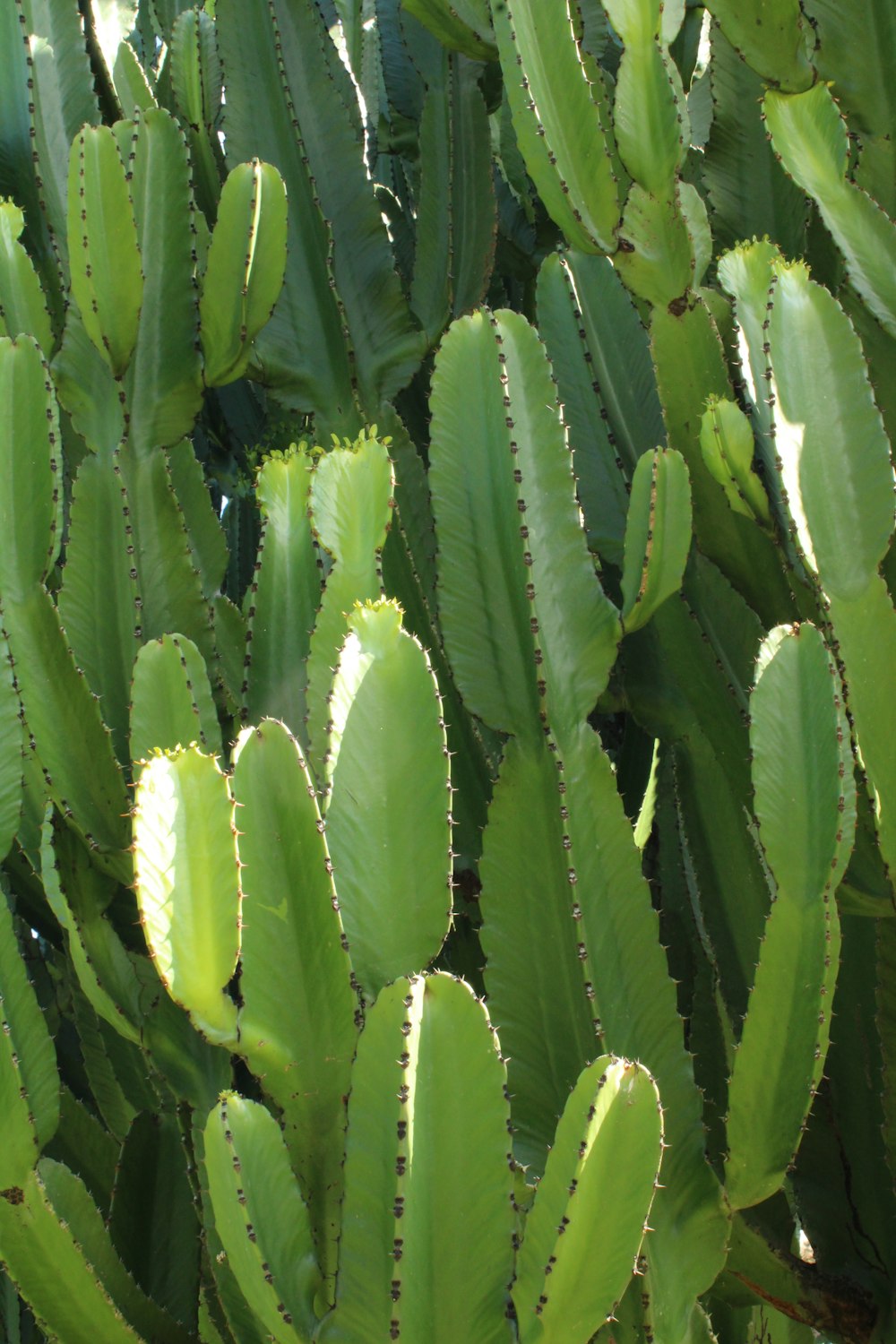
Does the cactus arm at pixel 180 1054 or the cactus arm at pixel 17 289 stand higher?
the cactus arm at pixel 17 289

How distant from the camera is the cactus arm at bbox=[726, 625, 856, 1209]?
120 cm

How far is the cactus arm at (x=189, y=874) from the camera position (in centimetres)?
103

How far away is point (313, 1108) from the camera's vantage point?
115 cm

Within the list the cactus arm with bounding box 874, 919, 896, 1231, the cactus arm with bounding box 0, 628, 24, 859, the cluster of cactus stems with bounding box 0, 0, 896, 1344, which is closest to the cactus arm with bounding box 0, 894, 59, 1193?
the cluster of cactus stems with bounding box 0, 0, 896, 1344

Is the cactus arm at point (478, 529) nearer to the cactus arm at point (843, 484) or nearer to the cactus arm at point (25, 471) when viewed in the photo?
the cactus arm at point (843, 484)

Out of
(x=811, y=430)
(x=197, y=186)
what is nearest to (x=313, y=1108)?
(x=811, y=430)

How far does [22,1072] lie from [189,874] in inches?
16.8

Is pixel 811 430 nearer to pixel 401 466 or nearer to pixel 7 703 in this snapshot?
pixel 401 466

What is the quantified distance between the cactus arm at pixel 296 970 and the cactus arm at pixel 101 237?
2.50ft

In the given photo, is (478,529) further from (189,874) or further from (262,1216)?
(262,1216)

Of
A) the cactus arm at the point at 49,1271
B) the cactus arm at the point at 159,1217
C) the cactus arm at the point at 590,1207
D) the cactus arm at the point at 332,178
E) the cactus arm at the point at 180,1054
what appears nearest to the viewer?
the cactus arm at the point at 590,1207

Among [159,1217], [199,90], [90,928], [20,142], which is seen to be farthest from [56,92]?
[159,1217]

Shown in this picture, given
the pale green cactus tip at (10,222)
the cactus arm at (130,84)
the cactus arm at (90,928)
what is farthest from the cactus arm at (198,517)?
the cactus arm at (130,84)

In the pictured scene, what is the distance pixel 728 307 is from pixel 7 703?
1061mm
